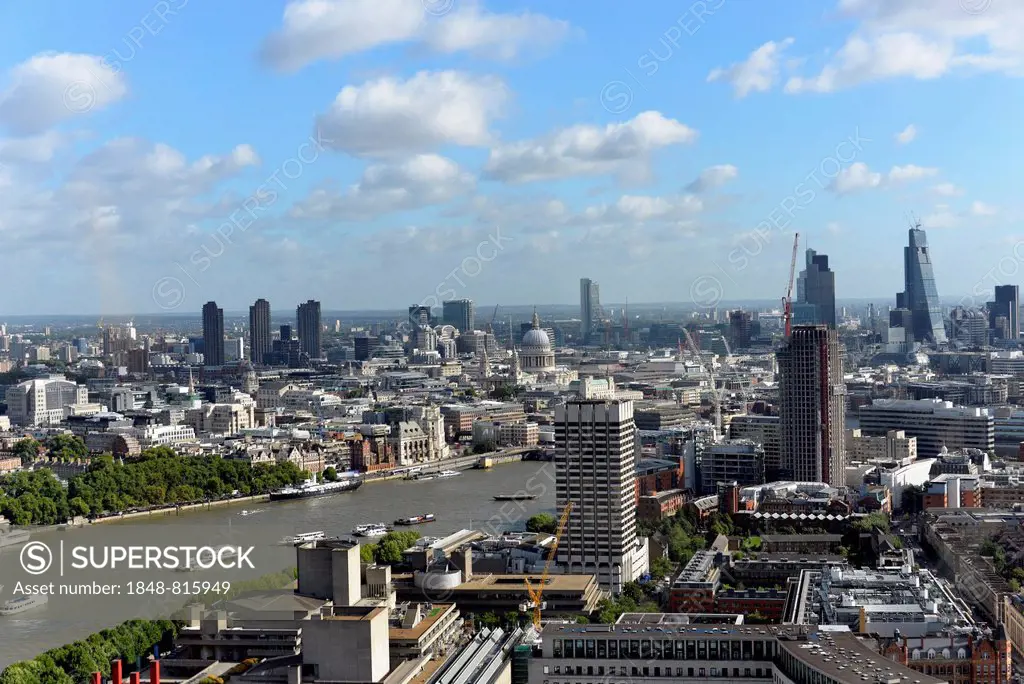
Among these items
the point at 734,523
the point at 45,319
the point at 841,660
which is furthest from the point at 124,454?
the point at 45,319

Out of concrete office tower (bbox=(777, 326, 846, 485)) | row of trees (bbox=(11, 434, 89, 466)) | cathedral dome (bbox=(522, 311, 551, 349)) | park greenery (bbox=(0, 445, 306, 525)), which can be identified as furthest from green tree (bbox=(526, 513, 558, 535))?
cathedral dome (bbox=(522, 311, 551, 349))

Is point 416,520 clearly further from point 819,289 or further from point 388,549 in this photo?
point 819,289

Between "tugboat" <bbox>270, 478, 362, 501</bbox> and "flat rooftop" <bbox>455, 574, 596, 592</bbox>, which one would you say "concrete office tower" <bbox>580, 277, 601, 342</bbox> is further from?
"flat rooftop" <bbox>455, 574, 596, 592</bbox>

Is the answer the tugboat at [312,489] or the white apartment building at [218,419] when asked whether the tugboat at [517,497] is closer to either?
the tugboat at [312,489]

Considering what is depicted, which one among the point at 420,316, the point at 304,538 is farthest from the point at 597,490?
the point at 420,316

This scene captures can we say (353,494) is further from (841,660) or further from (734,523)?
(841,660)

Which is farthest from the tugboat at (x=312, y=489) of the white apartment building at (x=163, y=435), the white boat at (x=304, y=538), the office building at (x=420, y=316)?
the office building at (x=420, y=316)
